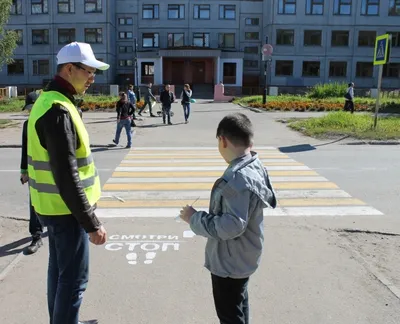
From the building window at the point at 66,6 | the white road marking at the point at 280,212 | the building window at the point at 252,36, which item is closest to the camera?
the white road marking at the point at 280,212

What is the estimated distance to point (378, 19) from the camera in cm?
5238

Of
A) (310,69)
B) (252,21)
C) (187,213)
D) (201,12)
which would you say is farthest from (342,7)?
(187,213)

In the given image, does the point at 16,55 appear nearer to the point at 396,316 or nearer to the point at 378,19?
the point at 378,19

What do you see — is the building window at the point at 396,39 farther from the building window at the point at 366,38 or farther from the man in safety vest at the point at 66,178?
the man in safety vest at the point at 66,178

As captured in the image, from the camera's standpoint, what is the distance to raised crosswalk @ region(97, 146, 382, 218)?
682 cm

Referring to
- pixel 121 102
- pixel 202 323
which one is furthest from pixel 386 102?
pixel 202 323

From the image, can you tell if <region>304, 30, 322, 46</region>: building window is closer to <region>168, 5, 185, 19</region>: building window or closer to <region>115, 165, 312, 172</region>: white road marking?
<region>168, 5, 185, 19</region>: building window

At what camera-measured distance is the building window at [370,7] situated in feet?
171

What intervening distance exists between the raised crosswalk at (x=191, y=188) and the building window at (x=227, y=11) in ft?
155

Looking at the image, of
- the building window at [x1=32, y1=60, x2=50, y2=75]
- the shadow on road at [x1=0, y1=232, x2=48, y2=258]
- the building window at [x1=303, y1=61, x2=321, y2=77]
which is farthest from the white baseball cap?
the building window at [x1=32, y1=60, x2=50, y2=75]

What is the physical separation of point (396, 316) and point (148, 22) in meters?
56.8

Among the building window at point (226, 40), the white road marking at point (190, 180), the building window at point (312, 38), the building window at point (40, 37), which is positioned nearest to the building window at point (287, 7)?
the building window at point (312, 38)

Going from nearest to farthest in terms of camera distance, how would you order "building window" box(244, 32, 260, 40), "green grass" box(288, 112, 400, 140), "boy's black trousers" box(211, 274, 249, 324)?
"boy's black trousers" box(211, 274, 249, 324) < "green grass" box(288, 112, 400, 140) < "building window" box(244, 32, 260, 40)

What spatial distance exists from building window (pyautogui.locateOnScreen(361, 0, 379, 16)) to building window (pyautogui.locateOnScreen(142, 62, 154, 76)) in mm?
26051
